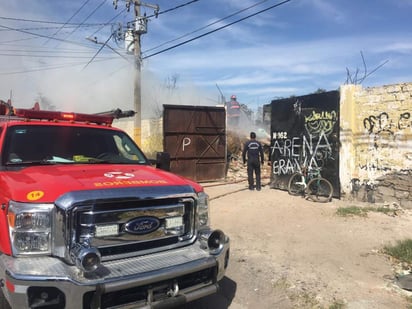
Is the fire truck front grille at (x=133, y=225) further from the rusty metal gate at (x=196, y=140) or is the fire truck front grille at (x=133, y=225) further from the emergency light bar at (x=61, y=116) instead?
the rusty metal gate at (x=196, y=140)

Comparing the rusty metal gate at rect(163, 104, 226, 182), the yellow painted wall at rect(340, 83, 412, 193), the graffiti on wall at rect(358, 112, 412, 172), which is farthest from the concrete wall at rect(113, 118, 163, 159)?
the graffiti on wall at rect(358, 112, 412, 172)

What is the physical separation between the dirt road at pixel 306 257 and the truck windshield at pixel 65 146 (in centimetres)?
201

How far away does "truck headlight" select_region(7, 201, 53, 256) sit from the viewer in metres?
3.20

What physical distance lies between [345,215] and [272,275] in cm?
388

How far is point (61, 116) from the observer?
523 centimetres

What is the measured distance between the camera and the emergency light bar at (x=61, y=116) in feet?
16.4

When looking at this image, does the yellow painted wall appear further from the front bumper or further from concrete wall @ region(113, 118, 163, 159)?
concrete wall @ region(113, 118, 163, 159)

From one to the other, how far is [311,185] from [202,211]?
7311 mm

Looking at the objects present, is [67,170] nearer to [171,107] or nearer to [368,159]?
[368,159]

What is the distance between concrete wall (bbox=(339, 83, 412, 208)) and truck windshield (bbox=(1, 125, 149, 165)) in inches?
254

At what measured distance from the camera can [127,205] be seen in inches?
136

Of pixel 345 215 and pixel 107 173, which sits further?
pixel 345 215

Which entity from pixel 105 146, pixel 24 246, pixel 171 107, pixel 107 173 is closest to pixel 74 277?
pixel 24 246

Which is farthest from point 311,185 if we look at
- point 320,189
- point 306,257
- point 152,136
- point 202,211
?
point 152,136
